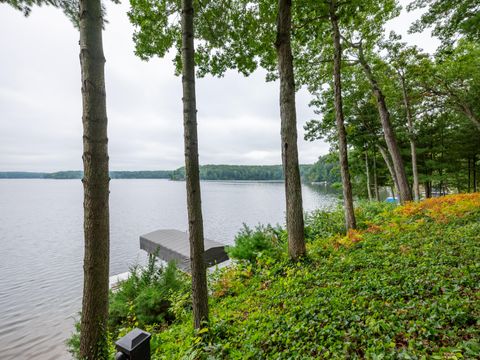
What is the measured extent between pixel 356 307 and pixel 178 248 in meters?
10.2

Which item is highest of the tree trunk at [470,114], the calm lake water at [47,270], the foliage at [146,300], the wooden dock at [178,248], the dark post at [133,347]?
the tree trunk at [470,114]

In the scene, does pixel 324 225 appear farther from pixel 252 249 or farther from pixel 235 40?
pixel 235 40

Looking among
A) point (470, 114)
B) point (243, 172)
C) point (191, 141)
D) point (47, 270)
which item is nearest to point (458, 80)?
point (470, 114)

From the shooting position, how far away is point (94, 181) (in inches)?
101

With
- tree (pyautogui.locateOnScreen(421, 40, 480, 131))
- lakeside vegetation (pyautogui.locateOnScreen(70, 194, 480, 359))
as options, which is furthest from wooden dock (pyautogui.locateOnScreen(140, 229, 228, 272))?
tree (pyautogui.locateOnScreen(421, 40, 480, 131))

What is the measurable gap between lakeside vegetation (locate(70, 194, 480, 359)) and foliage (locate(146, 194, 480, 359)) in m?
0.01

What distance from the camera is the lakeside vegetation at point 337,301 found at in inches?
93.7

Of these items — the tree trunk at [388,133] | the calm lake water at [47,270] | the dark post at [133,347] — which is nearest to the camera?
the dark post at [133,347]

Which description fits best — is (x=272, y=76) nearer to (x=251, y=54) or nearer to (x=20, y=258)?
(x=251, y=54)

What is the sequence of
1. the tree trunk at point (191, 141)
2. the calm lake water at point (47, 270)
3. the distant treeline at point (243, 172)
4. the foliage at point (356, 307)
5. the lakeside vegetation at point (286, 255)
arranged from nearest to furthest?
the foliage at point (356, 307) → the lakeside vegetation at point (286, 255) → the tree trunk at point (191, 141) → the calm lake water at point (47, 270) → the distant treeline at point (243, 172)

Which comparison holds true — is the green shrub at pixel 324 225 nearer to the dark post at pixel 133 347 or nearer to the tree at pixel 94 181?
the tree at pixel 94 181

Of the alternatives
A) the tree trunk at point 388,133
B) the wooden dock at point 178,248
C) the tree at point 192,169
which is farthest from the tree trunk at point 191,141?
the tree trunk at point 388,133

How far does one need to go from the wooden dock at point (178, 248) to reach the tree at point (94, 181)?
6602mm

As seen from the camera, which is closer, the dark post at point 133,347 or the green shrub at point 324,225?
the dark post at point 133,347
